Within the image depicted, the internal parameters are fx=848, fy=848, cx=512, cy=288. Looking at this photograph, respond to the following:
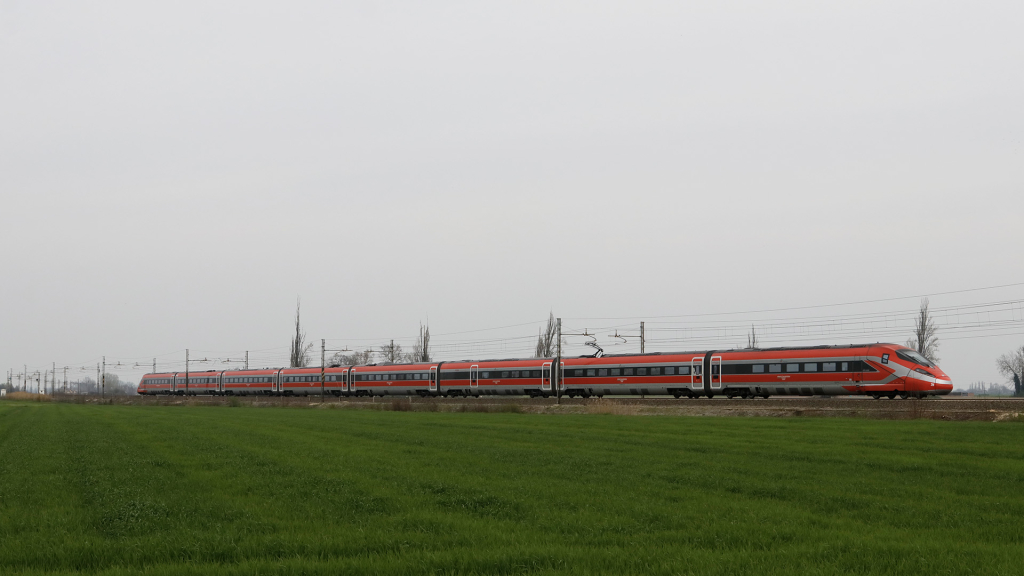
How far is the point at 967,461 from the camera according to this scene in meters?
18.2

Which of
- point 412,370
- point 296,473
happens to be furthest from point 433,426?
point 412,370

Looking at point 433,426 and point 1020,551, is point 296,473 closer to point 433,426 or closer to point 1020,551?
point 1020,551

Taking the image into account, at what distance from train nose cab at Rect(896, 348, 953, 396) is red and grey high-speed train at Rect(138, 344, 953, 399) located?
A: 6 centimetres

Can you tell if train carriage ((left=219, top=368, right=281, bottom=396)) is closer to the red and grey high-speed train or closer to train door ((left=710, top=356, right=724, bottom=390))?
the red and grey high-speed train

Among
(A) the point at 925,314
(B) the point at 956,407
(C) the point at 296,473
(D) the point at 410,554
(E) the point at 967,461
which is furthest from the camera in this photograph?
(A) the point at 925,314

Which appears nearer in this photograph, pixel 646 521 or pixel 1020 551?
pixel 1020 551

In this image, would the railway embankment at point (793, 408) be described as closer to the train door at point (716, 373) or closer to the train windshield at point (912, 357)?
the train windshield at point (912, 357)

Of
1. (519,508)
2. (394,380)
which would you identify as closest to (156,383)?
(394,380)

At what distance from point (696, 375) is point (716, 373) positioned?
1.53m

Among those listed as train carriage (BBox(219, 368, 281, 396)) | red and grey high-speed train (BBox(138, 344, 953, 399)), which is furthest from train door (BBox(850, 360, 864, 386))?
train carriage (BBox(219, 368, 281, 396))

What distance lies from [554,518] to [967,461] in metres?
11.5

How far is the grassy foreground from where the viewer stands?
886cm

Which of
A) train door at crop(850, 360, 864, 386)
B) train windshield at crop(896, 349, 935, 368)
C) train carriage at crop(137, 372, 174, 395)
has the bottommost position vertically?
train carriage at crop(137, 372, 174, 395)

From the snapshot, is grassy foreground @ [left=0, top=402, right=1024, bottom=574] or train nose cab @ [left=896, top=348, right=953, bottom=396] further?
train nose cab @ [left=896, top=348, right=953, bottom=396]
